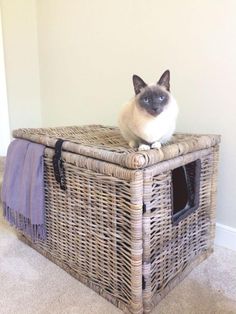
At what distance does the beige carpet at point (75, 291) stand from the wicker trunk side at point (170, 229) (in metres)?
0.05

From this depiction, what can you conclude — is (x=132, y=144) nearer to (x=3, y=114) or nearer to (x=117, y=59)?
(x=117, y=59)

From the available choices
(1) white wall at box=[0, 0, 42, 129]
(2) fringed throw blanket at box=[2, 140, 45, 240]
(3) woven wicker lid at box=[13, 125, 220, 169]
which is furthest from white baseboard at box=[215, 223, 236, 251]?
(1) white wall at box=[0, 0, 42, 129]

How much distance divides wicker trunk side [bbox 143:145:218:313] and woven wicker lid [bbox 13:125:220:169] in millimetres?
38

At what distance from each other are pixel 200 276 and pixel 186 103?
859 mm

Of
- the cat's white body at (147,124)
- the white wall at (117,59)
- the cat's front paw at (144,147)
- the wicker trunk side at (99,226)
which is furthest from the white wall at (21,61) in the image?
the cat's front paw at (144,147)

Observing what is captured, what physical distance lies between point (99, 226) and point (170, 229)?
0.29 m

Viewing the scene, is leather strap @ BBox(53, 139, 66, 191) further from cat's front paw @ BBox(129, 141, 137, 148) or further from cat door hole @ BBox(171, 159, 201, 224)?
cat door hole @ BBox(171, 159, 201, 224)

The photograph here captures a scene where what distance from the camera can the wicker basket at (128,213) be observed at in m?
0.98

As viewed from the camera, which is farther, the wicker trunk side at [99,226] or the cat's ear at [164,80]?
the cat's ear at [164,80]

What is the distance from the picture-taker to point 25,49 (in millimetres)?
2275

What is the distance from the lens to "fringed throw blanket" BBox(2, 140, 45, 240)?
1265 mm

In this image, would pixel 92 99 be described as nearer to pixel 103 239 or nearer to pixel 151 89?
pixel 151 89

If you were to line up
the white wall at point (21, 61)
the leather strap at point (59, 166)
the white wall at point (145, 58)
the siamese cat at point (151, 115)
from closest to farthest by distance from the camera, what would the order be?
1. the siamese cat at point (151, 115)
2. the leather strap at point (59, 166)
3. the white wall at point (145, 58)
4. the white wall at point (21, 61)

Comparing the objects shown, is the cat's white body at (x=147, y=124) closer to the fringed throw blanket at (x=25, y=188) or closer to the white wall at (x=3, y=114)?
the fringed throw blanket at (x=25, y=188)
